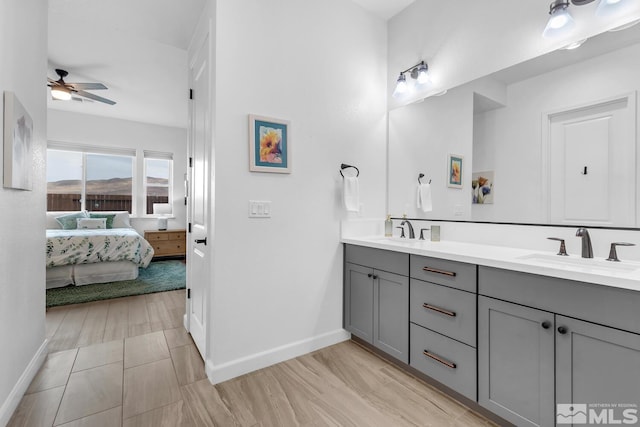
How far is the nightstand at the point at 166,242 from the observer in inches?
233

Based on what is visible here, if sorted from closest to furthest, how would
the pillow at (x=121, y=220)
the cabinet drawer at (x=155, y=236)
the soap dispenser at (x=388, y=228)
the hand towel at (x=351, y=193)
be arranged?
the hand towel at (x=351, y=193), the soap dispenser at (x=388, y=228), the pillow at (x=121, y=220), the cabinet drawer at (x=155, y=236)

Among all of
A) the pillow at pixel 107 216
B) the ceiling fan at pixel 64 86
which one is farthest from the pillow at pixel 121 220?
the ceiling fan at pixel 64 86

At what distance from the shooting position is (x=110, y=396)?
1.74 m

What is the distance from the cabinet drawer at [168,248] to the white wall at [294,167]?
187 inches

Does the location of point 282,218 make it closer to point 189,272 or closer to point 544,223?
point 189,272

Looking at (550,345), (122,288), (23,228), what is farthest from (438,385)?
(122,288)

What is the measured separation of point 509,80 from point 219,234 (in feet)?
7.03

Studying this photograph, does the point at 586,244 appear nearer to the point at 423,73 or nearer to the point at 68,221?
the point at 423,73

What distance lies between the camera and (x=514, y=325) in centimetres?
139

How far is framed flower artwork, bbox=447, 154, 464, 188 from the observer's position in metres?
2.22

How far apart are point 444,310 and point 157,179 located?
659 centimetres

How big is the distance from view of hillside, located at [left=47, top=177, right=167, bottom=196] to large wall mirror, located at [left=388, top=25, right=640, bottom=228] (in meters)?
5.99

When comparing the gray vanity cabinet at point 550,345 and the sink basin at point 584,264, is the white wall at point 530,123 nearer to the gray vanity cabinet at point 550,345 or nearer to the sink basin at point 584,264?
the sink basin at point 584,264

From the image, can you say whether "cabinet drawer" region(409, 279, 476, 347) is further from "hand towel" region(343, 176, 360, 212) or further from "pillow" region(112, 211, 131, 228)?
"pillow" region(112, 211, 131, 228)
